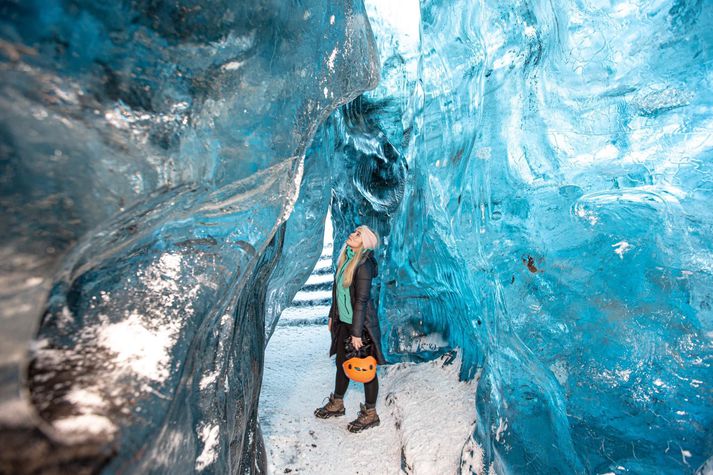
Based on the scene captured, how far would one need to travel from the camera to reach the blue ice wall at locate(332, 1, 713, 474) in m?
2.48

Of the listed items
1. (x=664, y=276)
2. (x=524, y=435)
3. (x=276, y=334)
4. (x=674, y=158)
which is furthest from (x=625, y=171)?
(x=276, y=334)

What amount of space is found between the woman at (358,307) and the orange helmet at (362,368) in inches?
2.3

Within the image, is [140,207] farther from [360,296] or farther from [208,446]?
[360,296]

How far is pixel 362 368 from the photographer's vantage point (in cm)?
338

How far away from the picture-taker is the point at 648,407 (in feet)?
8.32

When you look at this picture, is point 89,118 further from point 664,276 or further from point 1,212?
point 664,276

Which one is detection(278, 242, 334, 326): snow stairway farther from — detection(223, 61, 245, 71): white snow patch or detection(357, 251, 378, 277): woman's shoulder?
detection(223, 61, 245, 71): white snow patch

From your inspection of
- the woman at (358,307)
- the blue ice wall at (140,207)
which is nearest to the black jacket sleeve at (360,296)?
the woman at (358,307)

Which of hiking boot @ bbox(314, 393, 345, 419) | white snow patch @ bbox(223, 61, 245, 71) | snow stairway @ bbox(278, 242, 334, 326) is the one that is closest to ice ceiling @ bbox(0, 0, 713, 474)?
white snow patch @ bbox(223, 61, 245, 71)

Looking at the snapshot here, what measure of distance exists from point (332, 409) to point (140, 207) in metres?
2.90

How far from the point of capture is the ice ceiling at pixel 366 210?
1007 mm

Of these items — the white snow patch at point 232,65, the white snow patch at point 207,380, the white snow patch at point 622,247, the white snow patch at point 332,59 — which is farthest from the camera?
the white snow patch at point 622,247

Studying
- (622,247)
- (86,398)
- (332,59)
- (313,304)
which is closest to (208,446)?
(86,398)

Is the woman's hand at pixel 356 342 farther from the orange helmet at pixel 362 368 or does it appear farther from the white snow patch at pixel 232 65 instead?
the white snow patch at pixel 232 65
